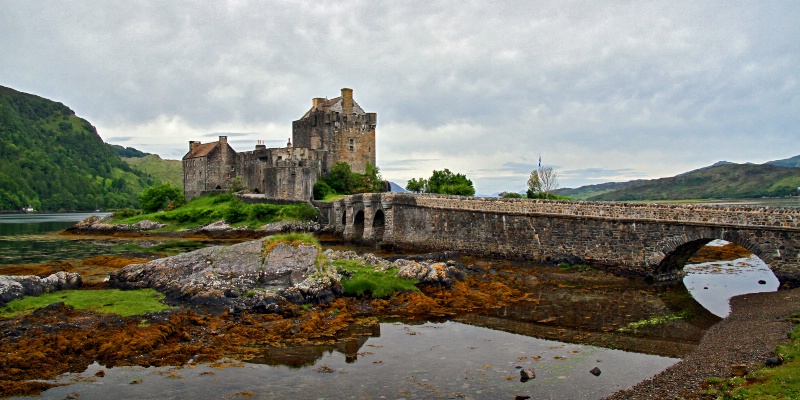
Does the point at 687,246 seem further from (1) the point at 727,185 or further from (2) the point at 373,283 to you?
(1) the point at 727,185

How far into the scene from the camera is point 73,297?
20828 millimetres

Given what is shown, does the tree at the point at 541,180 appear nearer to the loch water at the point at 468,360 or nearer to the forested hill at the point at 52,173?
the loch water at the point at 468,360

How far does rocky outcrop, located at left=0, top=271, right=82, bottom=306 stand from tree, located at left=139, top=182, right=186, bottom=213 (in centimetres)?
4789

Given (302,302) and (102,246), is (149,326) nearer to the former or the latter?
(302,302)

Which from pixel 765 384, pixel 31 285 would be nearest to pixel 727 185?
pixel 765 384

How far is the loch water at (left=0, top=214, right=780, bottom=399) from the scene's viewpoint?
1288 cm

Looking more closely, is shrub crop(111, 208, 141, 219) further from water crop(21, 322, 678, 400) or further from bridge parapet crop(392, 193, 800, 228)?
water crop(21, 322, 678, 400)

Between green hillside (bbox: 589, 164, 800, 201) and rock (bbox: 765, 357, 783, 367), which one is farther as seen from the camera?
green hillside (bbox: 589, 164, 800, 201)

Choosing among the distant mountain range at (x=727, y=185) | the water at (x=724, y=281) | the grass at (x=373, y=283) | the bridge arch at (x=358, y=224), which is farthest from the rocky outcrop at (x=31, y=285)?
the distant mountain range at (x=727, y=185)

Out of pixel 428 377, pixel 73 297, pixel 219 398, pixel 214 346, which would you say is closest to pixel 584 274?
pixel 428 377

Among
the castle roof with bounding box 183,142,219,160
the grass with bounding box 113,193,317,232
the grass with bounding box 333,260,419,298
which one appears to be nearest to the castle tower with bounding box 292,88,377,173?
the grass with bounding box 113,193,317,232

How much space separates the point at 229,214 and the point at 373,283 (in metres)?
36.1

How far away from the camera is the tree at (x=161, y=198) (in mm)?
70188

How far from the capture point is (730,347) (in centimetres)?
1476
